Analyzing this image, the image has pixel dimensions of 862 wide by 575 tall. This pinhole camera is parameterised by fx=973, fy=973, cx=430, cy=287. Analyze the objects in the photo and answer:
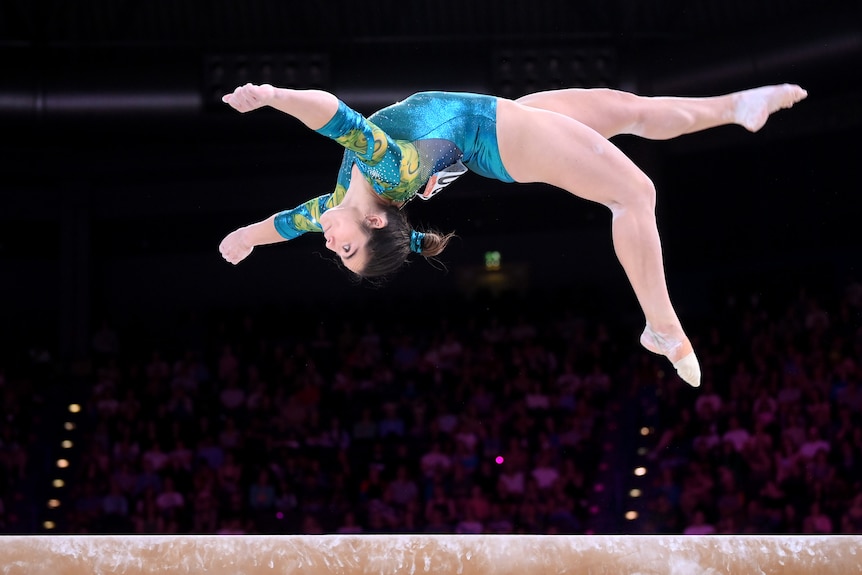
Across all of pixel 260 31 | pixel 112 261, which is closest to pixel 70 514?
pixel 112 261

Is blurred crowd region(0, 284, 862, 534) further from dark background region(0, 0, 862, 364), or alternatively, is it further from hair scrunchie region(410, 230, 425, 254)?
hair scrunchie region(410, 230, 425, 254)

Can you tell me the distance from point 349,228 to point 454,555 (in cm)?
131

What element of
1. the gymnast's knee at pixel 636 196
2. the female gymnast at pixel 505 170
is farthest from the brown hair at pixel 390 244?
the gymnast's knee at pixel 636 196

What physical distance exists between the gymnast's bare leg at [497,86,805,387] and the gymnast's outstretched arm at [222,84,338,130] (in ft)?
2.80

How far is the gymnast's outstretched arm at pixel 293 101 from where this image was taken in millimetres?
3254

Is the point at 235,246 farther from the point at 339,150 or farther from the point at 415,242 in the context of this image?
the point at 339,150

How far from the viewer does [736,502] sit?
7234 mm

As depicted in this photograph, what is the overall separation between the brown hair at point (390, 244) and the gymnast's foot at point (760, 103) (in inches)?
53.4

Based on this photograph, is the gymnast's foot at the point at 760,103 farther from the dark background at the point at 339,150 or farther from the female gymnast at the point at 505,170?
the dark background at the point at 339,150

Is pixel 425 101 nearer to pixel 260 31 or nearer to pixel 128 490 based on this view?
pixel 260 31

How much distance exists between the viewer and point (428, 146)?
3.79 m

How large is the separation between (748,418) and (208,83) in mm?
4902

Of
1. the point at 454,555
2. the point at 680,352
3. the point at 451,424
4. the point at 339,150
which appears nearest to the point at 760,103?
the point at 680,352

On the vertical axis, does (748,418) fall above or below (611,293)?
below
